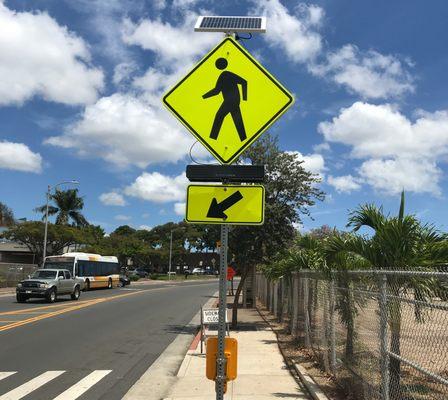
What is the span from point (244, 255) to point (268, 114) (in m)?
13.3

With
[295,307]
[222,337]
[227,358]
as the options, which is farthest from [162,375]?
[222,337]

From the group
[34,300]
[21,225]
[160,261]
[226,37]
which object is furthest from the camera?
[160,261]

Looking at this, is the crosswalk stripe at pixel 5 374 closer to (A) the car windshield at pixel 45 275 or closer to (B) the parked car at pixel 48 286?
(B) the parked car at pixel 48 286

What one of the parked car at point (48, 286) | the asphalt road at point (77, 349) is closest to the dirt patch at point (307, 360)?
the asphalt road at point (77, 349)

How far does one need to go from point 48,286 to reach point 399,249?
964 inches

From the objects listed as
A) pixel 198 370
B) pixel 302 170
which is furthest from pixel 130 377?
pixel 302 170

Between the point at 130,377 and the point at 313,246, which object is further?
the point at 313,246

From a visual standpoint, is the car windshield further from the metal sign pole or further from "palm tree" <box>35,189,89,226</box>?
"palm tree" <box>35,189,89,226</box>

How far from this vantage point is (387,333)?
629cm

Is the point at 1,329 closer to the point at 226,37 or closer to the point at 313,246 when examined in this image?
the point at 313,246

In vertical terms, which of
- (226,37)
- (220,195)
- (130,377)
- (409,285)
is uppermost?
(226,37)

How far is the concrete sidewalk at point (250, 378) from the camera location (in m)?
8.40

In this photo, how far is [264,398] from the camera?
814 cm

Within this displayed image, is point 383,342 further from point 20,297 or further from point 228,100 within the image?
point 20,297
